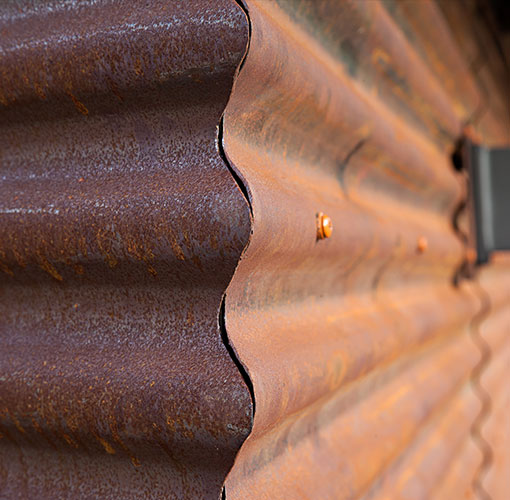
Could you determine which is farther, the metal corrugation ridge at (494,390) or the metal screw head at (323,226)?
the metal corrugation ridge at (494,390)

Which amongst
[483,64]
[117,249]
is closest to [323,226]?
[117,249]

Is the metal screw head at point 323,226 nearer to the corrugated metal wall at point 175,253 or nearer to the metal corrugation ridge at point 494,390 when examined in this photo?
the corrugated metal wall at point 175,253

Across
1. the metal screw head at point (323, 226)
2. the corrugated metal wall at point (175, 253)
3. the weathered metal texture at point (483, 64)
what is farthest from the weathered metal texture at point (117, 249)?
the weathered metal texture at point (483, 64)

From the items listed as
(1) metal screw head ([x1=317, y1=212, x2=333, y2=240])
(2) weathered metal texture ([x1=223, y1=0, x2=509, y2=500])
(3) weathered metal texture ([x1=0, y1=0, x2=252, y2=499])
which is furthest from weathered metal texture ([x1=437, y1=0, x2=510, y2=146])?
(3) weathered metal texture ([x1=0, y1=0, x2=252, y2=499])

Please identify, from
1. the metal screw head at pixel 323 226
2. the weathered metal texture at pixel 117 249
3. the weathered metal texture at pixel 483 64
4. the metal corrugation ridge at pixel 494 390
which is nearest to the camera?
the weathered metal texture at pixel 117 249

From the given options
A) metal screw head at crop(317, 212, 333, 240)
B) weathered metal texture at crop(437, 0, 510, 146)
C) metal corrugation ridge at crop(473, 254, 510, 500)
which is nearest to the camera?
metal screw head at crop(317, 212, 333, 240)

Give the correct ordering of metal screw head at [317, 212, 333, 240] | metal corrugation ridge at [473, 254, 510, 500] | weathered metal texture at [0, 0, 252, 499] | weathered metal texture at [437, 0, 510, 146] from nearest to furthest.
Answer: weathered metal texture at [0, 0, 252, 499] < metal screw head at [317, 212, 333, 240] < weathered metal texture at [437, 0, 510, 146] < metal corrugation ridge at [473, 254, 510, 500]

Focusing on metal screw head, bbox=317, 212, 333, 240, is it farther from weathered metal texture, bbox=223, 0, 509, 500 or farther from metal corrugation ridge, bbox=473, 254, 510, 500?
metal corrugation ridge, bbox=473, 254, 510, 500

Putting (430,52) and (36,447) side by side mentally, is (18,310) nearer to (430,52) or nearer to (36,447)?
(36,447)
